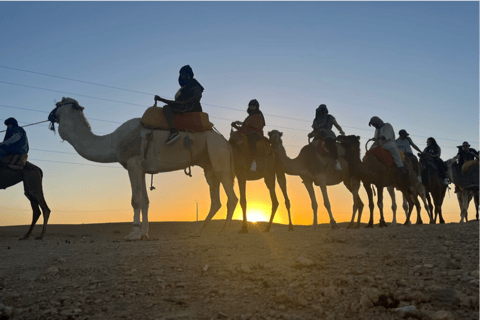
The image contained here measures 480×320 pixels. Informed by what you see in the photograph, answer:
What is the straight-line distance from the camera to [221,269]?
5.98m

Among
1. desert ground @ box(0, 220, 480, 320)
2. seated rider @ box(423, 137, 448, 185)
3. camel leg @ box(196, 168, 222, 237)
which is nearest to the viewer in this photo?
desert ground @ box(0, 220, 480, 320)

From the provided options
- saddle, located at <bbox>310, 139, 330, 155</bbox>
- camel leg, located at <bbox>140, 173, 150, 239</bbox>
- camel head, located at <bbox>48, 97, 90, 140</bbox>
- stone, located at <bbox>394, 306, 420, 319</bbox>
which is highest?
camel head, located at <bbox>48, 97, 90, 140</bbox>

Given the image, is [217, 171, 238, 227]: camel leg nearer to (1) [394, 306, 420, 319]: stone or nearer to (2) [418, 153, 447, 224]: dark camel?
(1) [394, 306, 420, 319]: stone

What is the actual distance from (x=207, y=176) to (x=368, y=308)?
27.5 feet

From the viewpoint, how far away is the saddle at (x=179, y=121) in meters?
11.4

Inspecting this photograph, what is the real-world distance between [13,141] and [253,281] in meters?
10.3

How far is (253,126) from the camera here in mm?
12969

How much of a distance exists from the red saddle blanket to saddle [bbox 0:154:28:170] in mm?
10235

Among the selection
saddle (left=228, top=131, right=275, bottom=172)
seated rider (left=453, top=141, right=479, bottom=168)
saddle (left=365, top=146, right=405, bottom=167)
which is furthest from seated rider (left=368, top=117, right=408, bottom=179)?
seated rider (left=453, top=141, right=479, bottom=168)

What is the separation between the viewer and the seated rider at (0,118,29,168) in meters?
13.2

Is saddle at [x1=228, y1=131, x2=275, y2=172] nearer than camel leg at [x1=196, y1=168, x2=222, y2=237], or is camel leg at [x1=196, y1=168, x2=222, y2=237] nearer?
camel leg at [x1=196, y1=168, x2=222, y2=237]

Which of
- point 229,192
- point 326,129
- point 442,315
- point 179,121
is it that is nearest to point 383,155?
point 326,129

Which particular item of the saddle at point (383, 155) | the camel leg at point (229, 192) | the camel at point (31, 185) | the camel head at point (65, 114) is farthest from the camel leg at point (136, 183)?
the saddle at point (383, 155)

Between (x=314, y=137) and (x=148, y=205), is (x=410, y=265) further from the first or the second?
(x=314, y=137)
